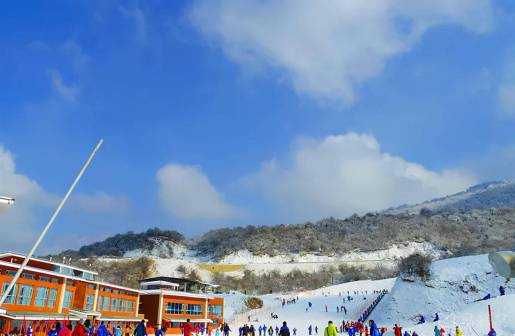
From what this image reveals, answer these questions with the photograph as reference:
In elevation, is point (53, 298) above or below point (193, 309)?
above

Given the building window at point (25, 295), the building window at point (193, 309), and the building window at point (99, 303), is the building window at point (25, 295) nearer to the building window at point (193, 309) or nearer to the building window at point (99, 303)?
the building window at point (99, 303)

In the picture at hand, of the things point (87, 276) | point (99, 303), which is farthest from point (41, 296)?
point (87, 276)

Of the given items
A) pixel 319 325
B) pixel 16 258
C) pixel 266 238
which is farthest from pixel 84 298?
pixel 266 238

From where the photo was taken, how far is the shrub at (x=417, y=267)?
56919 mm

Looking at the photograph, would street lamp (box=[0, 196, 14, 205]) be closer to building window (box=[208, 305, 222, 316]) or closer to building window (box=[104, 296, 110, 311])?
building window (box=[104, 296, 110, 311])

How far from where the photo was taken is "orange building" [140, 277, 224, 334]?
190 feet

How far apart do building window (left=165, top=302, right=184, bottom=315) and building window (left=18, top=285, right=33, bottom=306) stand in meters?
21.9

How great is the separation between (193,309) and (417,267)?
31.4m

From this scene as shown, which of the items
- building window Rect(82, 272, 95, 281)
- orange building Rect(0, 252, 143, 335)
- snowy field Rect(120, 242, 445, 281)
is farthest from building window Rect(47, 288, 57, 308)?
snowy field Rect(120, 242, 445, 281)

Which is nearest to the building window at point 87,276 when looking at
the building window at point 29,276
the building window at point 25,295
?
the building window at point 29,276

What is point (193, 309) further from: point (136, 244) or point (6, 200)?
point (136, 244)

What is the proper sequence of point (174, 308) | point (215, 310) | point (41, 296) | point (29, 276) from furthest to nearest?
point (215, 310), point (174, 308), point (41, 296), point (29, 276)

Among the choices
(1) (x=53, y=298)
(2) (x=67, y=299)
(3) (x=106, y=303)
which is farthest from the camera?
(3) (x=106, y=303)

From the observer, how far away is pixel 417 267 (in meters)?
57.3
